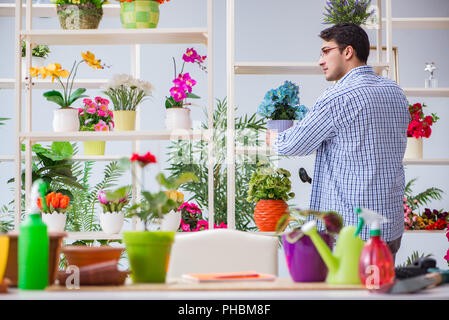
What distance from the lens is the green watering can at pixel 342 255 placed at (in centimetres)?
140

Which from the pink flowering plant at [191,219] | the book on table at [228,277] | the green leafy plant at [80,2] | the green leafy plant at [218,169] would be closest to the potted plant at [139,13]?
the green leafy plant at [80,2]

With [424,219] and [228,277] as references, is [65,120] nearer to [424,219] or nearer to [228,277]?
[228,277]

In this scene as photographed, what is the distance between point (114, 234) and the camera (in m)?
3.07

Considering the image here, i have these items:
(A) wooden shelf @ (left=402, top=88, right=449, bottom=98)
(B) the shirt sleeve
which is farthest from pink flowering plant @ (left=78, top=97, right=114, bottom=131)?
(A) wooden shelf @ (left=402, top=88, right=449, bottom=98)

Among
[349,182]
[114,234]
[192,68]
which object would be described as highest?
[192,68]

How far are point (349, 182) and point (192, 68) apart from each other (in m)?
3.47

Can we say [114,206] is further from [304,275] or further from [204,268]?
[304,275]

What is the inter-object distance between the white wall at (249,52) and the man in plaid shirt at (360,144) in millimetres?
3058

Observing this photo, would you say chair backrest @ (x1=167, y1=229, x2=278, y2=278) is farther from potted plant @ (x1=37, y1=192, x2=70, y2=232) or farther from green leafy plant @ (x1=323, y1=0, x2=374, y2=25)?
green leafy plant @ (x1=323, y1=0, x2=374, y2=25)

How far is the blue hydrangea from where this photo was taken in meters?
3.29

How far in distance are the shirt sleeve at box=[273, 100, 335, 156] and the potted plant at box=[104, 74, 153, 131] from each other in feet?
2.62

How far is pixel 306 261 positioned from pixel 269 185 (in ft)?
6.18

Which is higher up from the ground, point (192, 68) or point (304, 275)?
point (192, 68)
